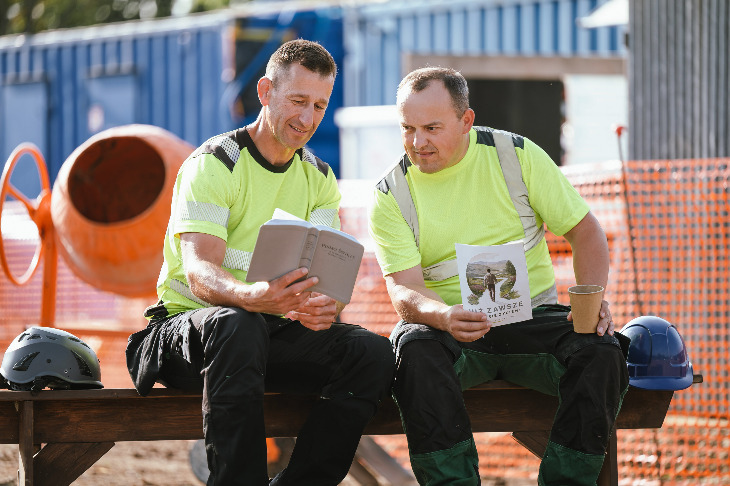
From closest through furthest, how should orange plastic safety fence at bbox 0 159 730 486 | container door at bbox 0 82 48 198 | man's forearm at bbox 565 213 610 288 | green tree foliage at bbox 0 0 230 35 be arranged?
man's forearm at bbox 565 213 610 288, orange plastic safety fence at bbox 0 159 730 486, container door at bbox 0 82 48 198, green tree foliage at bbox 0 0 230 35

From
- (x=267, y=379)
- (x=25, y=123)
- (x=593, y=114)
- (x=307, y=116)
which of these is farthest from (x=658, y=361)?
(x=25, y=123)

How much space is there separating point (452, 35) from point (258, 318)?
9.62 metres

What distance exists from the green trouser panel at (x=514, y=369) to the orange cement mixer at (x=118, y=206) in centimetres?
286

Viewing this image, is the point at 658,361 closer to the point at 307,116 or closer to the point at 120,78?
the point at 307,116

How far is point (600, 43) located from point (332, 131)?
3.33 m

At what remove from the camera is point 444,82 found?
409 centimetres

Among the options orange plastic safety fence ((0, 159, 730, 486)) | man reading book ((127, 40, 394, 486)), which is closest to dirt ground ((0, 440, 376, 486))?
orange plastic safety fence ((0, 159, 730, 486))

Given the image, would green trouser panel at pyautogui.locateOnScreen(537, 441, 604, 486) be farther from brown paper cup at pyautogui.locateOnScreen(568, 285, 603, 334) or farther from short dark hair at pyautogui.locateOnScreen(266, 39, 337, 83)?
short dark hair at pyautogui.locateOnScreen(266, 39, 337, 83)

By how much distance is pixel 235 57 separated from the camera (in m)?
13.0

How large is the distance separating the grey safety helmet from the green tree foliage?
24.4 metres

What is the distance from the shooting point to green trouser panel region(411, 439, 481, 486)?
349 centimetres

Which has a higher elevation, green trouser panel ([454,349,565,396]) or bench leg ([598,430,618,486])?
green trouser panel ([454,349,565,396])

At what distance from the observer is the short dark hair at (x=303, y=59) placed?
3.99m

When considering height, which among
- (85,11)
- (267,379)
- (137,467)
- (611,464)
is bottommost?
(137,467)
